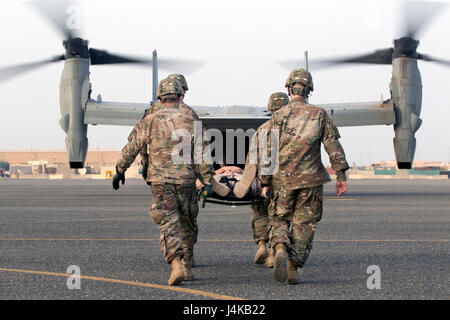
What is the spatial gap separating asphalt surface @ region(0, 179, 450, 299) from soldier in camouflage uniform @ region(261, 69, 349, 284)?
438 millimetres

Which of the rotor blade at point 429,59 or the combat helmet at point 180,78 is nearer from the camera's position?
the combat helmet at point 180,78

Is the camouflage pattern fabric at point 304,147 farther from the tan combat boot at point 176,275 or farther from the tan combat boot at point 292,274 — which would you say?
the tan combat boot at point 176,275

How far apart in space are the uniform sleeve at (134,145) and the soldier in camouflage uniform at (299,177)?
1.32 metres

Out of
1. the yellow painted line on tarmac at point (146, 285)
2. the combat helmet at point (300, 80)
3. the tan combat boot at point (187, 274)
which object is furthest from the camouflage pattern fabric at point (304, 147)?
the yellow painted line on tarmac at point (146, 285)

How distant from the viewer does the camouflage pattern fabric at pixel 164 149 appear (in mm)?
6875

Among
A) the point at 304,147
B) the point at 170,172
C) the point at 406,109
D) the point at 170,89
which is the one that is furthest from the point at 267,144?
the point at 406,109

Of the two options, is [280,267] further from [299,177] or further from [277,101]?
[277,101]

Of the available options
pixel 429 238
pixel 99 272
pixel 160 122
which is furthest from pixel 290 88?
pixel 429 238

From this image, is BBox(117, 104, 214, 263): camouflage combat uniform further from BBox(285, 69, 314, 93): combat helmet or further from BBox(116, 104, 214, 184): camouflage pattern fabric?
BBox(285, 69, 314, 93): combat helmet

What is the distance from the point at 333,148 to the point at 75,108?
1861 cm

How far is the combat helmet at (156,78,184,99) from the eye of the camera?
7141 mm

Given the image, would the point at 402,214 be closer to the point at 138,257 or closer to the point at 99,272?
the point at 138,257

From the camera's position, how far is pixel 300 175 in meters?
6.79

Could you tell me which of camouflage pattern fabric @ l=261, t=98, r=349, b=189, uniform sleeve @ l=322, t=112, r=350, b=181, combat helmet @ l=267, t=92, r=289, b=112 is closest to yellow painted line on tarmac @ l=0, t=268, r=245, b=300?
camouflage pattern fabric @ l=261, t=98, r=349, b=189
